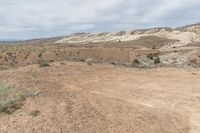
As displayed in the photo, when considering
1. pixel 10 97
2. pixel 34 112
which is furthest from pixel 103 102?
pixel 10 97

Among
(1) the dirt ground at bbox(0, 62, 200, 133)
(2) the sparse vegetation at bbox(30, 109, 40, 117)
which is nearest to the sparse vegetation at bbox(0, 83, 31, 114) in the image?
(1) the dirt ground at bbox(0, 62, 200, 133)

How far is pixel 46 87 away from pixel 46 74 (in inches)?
108

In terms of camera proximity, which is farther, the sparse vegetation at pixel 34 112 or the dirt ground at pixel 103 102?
the sparse vegetation at pixel 34 112

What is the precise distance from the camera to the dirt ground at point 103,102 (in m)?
9.43

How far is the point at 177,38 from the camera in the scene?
274 ft

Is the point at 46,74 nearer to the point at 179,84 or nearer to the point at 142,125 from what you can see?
the point at 179,84

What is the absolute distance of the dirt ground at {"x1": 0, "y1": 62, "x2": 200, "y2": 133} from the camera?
30.9 ft

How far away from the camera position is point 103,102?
441 inches

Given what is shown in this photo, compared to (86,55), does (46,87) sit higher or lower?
higher

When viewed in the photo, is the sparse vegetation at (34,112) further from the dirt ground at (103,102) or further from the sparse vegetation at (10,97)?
the sparse vegetation at (10,97)

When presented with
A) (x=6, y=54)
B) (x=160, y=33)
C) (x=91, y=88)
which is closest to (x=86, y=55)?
(x=6, y=54)

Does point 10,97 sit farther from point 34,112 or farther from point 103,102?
point 103,102

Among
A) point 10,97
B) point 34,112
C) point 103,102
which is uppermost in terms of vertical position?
point 10,97

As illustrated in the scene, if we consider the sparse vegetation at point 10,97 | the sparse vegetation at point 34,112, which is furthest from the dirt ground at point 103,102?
the sparse vegetation at point 10,97
